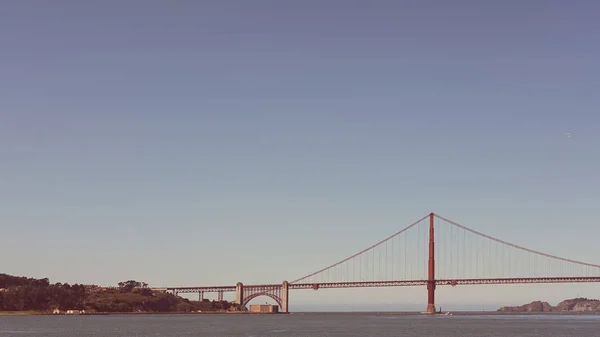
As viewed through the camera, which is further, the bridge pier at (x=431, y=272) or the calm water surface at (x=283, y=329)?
the bridge pier at (x=431, y=272)

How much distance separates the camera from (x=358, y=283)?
175 metres

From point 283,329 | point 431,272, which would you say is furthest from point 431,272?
point 283,329

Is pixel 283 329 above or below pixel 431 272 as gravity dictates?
below

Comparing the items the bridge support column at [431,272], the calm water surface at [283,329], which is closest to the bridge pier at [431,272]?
the bridge support column at [431,272]

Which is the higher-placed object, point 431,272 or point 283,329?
point 431,272

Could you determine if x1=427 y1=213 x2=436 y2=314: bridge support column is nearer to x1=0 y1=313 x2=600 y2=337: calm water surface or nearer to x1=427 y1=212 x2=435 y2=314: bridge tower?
x1=427 y1=212 x2=435 y2=314: bridge tower

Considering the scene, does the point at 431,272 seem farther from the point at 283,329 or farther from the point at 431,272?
the point at 283,329

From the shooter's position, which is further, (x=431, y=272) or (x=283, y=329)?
(x=431, y=272)

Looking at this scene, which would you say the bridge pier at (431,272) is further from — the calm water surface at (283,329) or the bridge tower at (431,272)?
the calm water surface at (283,329)

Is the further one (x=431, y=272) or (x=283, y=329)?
(x=431, y=272)

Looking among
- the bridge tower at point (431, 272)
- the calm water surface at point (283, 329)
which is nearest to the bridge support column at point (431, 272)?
the bridge tower at point (431, 272)

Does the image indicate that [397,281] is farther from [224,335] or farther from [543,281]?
[224,335]

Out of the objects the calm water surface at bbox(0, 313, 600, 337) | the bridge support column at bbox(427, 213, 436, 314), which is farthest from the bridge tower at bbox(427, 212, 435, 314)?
the calm water surface at bbox(0, 313, 600, 337)

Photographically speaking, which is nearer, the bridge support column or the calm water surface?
the calm water surface
